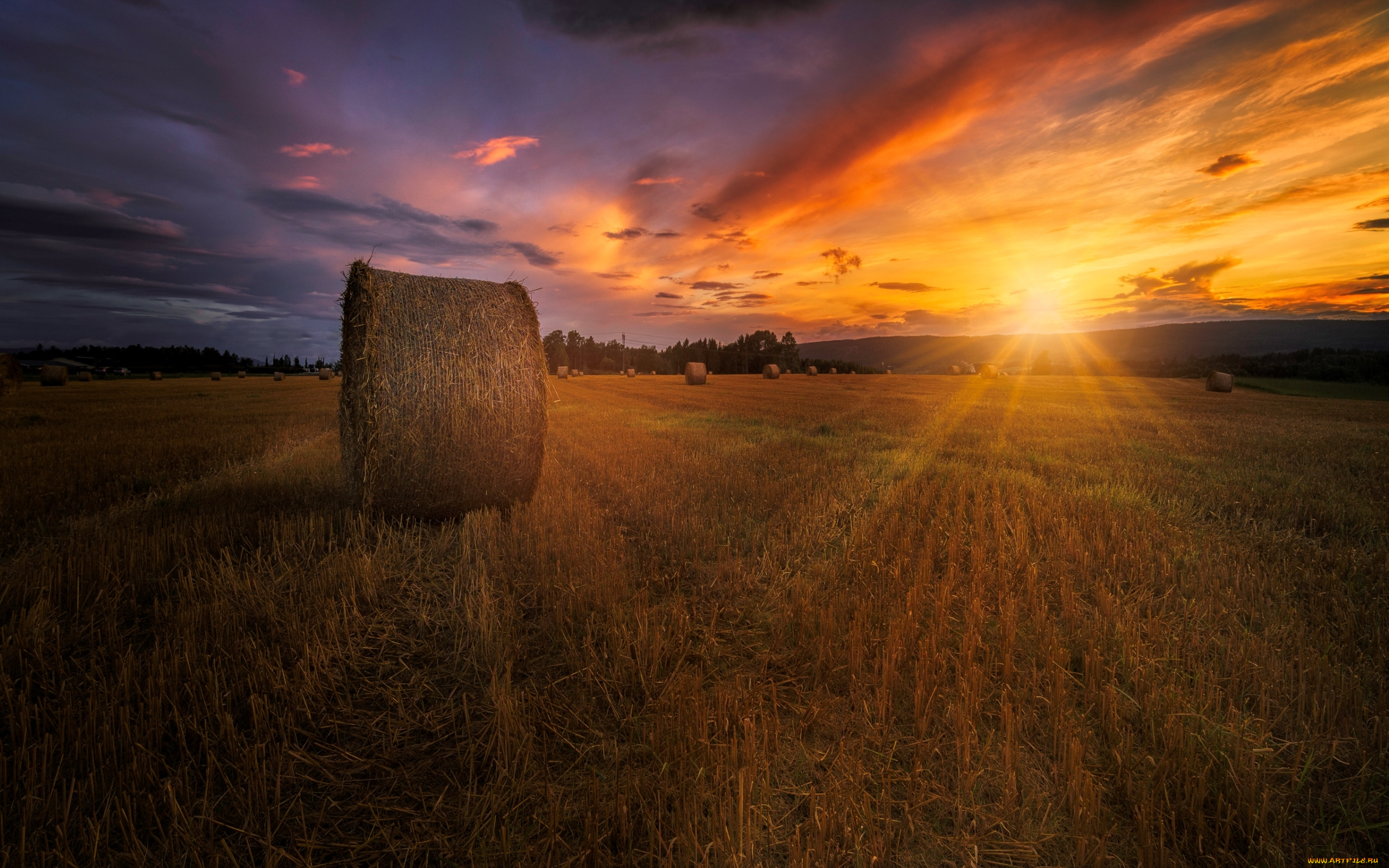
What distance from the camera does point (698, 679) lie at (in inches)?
124

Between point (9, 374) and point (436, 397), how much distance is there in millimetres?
33010

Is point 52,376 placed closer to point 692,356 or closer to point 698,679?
point 698,679

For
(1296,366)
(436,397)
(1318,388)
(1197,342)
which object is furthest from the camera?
(1197,342)

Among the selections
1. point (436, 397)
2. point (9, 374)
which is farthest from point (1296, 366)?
point (9, 374)

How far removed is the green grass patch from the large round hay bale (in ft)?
149

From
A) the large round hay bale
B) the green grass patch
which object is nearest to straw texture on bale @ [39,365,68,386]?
the large round hay bale

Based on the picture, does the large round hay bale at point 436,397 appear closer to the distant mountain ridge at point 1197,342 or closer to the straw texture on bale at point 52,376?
the straw texture on bale at point 52,376

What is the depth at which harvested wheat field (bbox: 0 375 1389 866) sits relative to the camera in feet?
7.49

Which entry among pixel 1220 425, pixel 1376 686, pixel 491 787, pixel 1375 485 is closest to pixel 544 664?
pixel 491 787

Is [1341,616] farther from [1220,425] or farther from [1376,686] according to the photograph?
[1220,425]

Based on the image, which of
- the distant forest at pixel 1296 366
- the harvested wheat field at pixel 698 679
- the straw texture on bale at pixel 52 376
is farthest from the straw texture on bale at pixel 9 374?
the distant forest at pixel 1296 366

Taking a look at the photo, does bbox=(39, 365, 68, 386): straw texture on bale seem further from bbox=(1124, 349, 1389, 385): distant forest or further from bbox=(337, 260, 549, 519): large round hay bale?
bbox=(1124, 349, 1389, 385): distant forest

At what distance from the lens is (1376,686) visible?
3.27 metres

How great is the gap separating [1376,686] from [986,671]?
2277 mm
